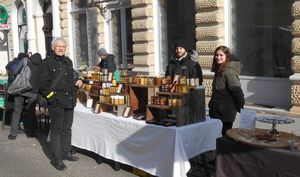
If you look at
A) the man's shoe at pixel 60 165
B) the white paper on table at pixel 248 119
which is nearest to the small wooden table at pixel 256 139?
the white paper on table at pixel 248 119

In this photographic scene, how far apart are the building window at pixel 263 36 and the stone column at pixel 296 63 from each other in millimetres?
537

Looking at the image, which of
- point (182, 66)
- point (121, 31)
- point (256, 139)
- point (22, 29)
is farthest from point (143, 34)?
point (22, 29)

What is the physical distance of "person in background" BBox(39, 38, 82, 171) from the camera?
18.2 feet

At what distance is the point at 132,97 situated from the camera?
546 cm

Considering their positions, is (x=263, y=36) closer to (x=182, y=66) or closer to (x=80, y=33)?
(x=182, y=66)

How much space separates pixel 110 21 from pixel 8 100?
5800 millimetres

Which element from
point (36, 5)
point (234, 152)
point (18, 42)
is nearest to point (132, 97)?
point (234, 152)

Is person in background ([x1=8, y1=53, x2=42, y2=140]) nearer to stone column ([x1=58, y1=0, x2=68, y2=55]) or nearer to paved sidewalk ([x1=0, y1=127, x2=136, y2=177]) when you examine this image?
paved sidewalk ([x1=0, y1=127, x2=136, y2=177])

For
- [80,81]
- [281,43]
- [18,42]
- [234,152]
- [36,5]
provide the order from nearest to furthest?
[234,152] → [80,81] → [281,43] → [36,5] → [18,42]

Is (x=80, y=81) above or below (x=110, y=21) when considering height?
below

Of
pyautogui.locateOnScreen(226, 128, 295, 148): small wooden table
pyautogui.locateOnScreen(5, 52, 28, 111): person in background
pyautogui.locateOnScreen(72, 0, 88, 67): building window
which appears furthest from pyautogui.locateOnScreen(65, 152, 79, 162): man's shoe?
pyautogui.locateOnScreen(72, 0, 88, 67): building window

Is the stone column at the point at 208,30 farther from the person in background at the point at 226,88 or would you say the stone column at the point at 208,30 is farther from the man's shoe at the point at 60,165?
the man's shoe at the point at 60,165

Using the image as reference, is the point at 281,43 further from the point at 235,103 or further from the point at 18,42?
the point at 18,42

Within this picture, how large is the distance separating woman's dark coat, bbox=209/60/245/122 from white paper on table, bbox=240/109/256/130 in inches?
40.6
